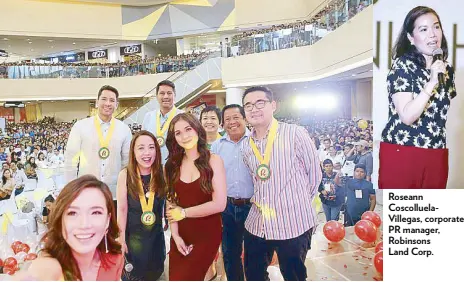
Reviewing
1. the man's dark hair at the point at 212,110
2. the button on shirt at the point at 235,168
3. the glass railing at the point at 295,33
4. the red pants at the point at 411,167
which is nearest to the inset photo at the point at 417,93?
the red pants at the point at 411,167

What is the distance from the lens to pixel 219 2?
2295mm

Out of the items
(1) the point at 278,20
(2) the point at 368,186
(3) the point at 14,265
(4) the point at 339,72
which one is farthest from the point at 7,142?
(2) the point at 368,186

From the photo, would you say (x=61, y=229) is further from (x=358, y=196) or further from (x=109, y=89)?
(x=358, y=196)

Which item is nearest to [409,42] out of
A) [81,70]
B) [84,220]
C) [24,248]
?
[81,70]

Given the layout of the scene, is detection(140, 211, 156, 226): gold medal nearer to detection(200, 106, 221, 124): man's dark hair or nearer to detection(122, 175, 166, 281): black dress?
detection(122, 175, 166, 281): black dress

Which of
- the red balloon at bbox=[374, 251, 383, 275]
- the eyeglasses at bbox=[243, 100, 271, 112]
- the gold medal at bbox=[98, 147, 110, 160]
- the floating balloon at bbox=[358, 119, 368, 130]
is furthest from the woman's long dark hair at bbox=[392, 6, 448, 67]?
the gold medal at bbox=[98, 147, 110, 160]

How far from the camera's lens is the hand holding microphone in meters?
2.14

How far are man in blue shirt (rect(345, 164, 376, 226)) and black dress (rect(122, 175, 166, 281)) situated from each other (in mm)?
1106

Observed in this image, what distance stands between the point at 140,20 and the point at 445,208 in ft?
6.57

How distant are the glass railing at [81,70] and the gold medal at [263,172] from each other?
744mm

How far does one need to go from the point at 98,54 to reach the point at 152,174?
2.47ft

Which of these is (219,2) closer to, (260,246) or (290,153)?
(290,153)

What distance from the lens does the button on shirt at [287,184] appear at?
203 cm

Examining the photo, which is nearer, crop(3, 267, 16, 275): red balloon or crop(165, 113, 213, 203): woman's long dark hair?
crop(165, 113, 213, 203): woman's long dark hair
